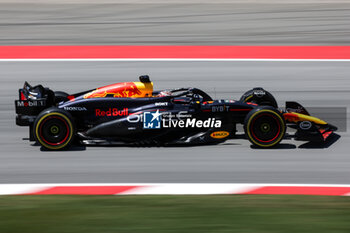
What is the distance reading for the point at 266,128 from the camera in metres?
9.66

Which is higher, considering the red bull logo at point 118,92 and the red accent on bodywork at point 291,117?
the red bull logo at point 118,92

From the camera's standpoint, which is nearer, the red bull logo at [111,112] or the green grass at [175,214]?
the green grass at [175,214]


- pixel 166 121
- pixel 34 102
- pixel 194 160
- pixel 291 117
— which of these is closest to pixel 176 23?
pixel 291 117

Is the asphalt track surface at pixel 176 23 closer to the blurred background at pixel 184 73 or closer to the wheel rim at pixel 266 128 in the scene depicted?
the blurred background at pixel 184 73

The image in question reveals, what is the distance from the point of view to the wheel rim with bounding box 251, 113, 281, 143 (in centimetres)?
958

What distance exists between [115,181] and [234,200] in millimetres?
1745

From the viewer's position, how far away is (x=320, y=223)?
21.1 ft

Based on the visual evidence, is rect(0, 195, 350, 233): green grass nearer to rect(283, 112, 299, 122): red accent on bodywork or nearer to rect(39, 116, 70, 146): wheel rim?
rect(39, 116, 70, 146): wheel rim

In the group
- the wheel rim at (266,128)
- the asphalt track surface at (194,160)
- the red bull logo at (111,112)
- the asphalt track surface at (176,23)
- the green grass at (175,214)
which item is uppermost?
the asphalt track surface at (176,23)

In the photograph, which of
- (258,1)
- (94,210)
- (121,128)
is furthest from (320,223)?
(258,1)

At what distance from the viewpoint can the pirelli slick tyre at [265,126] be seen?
9.55 meters

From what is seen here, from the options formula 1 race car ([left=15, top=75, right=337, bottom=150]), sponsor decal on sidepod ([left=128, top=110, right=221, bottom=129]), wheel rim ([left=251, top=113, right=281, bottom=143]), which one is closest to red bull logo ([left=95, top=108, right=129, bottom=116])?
formula 1 race car ([left=15, top=75, right=337, bottom=150])

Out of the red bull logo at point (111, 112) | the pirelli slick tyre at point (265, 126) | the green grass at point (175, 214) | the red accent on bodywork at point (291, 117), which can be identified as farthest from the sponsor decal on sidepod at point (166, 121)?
the green grass at point (175, 214)

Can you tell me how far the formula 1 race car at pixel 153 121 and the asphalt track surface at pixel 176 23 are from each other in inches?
347
